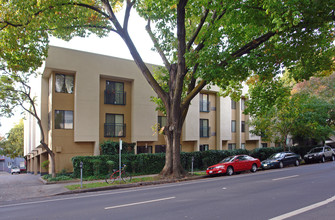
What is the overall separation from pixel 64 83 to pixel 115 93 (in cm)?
390

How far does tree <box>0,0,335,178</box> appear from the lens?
12191mm

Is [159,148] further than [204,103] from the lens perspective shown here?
No

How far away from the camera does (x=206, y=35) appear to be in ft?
47.1

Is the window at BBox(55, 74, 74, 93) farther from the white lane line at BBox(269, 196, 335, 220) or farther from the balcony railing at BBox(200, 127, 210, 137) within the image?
the white lane line at BBox(269, 196, 335, 220)

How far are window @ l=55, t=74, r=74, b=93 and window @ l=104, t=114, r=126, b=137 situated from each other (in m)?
3.55

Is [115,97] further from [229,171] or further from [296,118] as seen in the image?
[296,118]

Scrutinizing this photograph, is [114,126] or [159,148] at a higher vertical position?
[114,126]

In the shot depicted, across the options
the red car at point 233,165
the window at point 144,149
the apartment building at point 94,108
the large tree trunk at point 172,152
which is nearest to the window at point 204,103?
the apartment building at point 94,108

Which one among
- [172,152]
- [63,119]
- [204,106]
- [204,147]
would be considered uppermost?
[204,106]

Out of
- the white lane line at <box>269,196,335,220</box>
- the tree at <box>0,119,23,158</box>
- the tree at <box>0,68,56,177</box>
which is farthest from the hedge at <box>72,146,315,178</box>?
the tree at <box>0,119,23,158</box>

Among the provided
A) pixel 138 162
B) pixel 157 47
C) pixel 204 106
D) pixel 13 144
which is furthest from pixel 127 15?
pixel 13 144

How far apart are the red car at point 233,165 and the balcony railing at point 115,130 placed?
24.7 feet

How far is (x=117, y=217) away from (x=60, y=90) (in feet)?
48.4

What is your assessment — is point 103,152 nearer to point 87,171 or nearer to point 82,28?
point 87,171
